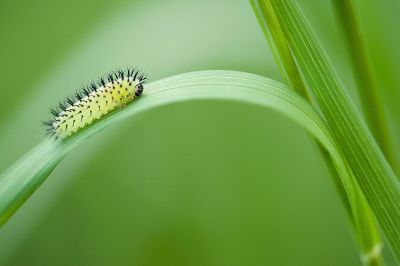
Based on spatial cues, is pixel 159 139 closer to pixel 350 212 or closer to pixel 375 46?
pixel 375 46

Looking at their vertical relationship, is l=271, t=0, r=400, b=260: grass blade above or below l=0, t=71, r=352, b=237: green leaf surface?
above

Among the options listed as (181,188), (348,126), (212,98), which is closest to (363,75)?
(348,126)

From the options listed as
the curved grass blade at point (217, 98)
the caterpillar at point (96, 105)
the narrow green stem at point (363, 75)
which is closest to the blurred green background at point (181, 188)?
the caterpillar at point (96, 105)

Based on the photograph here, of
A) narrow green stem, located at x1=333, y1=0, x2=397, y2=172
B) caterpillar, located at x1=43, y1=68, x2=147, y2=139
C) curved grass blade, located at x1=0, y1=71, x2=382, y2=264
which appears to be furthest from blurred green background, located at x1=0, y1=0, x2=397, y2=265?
curved grass blade, located at x1=0, y1=71, x2=382, y2=264

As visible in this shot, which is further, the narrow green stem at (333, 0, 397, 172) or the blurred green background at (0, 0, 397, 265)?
the blurred green background at (0, 0, 397, 265)

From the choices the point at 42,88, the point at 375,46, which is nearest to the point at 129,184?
the point at 42,88

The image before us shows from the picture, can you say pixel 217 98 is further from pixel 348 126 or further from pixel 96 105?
pixel 96 105

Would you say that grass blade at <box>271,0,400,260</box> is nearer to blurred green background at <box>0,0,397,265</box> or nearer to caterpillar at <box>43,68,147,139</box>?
caterpillar at <box>43,68,147,139</box>

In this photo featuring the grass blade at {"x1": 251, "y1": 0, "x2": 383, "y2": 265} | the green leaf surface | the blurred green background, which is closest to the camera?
the green leaf surface
